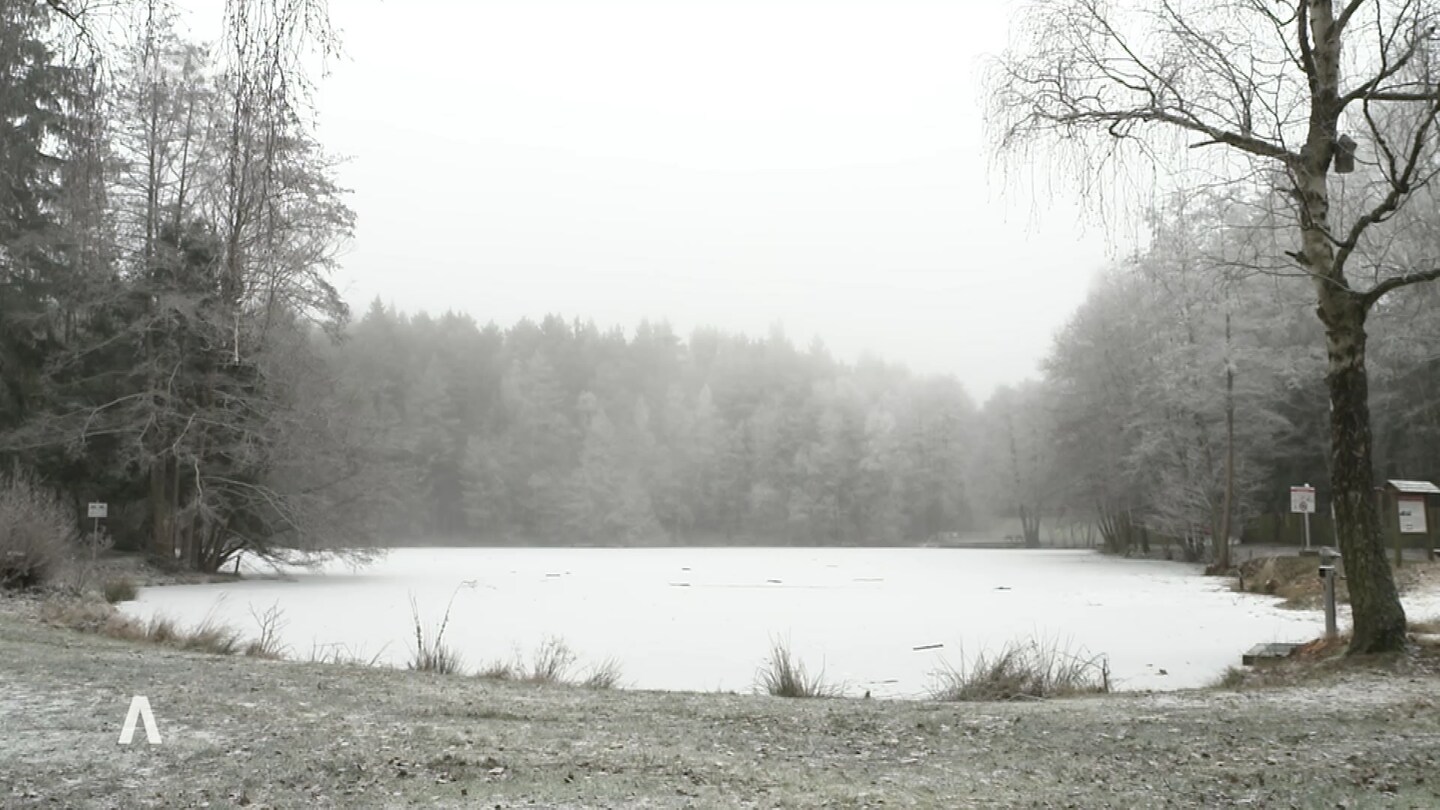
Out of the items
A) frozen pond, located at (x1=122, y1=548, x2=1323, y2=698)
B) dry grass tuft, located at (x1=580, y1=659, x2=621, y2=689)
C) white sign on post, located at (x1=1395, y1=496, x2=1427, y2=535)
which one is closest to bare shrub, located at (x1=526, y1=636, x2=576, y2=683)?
dry grass tuft, located at (x1=580, y1=659, x2=621, y2=689)

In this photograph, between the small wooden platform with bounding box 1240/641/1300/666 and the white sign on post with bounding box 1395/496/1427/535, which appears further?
the white sign on post with bounding box 1395/496/1427/535

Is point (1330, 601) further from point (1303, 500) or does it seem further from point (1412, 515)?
point (1303, 500)

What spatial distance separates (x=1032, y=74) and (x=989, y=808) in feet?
24.0

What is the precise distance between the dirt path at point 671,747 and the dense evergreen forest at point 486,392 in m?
2.08

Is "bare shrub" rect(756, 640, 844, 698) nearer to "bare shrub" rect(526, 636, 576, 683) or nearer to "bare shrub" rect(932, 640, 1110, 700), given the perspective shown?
"bare shrub" rect(932, 640, 1110, 700)

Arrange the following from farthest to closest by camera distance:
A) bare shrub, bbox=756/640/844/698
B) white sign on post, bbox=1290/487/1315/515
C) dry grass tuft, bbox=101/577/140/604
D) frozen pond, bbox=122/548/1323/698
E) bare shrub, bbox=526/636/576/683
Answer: white sign on post, bbox=1290/487/1315/515 → dry grass tuft, bbox=101/577/140/604 → frozen pond, bbox=122/548/1323/698 → bare shrub, bbox=526/636/576/683 → bare shrub, bbox=756/640/844/698

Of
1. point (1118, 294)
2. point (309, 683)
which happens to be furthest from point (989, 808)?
point (1118, 294)

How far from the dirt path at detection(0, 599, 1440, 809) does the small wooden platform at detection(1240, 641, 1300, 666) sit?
2.27 metres

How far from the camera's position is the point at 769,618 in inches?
643

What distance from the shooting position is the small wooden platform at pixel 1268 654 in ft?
33.3

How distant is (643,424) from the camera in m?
74.2

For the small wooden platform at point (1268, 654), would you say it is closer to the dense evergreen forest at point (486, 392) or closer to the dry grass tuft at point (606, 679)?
the dense evergreen forest at point (486, 392)

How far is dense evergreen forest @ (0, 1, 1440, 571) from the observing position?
5.14m

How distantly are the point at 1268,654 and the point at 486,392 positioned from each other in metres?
67.9
